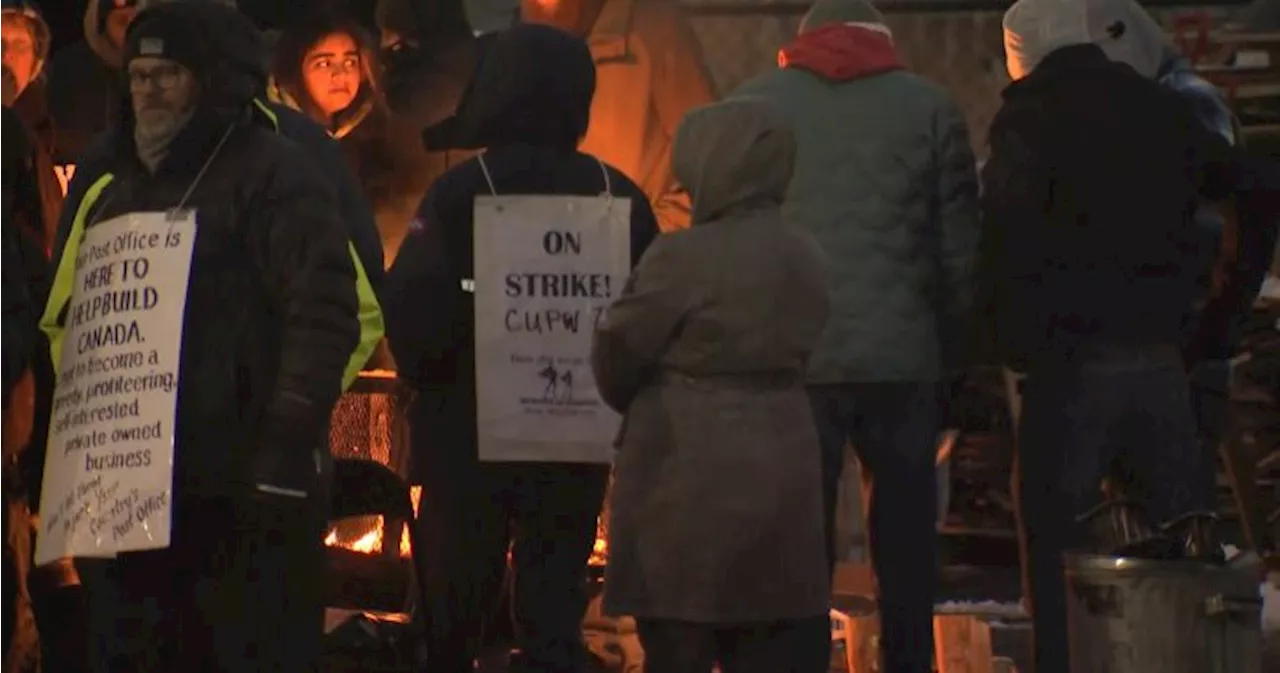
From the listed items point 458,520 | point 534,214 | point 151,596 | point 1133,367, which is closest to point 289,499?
point 151,596

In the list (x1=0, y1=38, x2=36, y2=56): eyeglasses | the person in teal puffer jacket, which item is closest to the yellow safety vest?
the person in teal puffer jacket

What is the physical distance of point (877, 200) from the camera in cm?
537

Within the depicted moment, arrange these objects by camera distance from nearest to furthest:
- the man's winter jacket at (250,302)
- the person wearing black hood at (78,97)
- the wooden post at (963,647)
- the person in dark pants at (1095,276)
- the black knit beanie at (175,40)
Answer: the man's winter jacket at (250,302)
the black knit beanie at (175,40)
the person in dark pants at (1095,276)
the wooden post at (963,647)
the person wearing black hood at (78,97)

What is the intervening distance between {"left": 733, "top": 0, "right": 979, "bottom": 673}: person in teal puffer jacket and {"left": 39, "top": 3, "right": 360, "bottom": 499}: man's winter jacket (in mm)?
1517

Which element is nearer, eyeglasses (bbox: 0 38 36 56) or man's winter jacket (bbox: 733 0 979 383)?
man's winter jacket (bbox: 733 0 979 383)

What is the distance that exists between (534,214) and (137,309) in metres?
1.16

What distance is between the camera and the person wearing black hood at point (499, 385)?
197 inches

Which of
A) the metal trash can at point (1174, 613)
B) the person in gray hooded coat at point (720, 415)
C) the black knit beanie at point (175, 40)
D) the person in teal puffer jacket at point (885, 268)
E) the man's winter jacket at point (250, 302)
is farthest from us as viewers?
the person in teal puffer jacket at point (885, 268)

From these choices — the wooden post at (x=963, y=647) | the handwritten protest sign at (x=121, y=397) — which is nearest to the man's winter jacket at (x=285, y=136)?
the handwritten protest sign at (x=121, y=397)

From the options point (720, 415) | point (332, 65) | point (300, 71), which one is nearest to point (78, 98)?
point (300, 71)

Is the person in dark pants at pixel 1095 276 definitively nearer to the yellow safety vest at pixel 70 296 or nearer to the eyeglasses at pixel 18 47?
the yellow safety vest at pixel 70 296

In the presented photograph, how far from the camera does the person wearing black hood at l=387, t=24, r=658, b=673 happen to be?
5.02m

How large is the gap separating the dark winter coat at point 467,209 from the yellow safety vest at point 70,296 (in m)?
0.40

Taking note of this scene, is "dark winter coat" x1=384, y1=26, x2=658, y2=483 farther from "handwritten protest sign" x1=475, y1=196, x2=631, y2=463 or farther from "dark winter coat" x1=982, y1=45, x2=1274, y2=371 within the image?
"dark winter coat" x1=982, y1=45, x2=1274, y2=371
